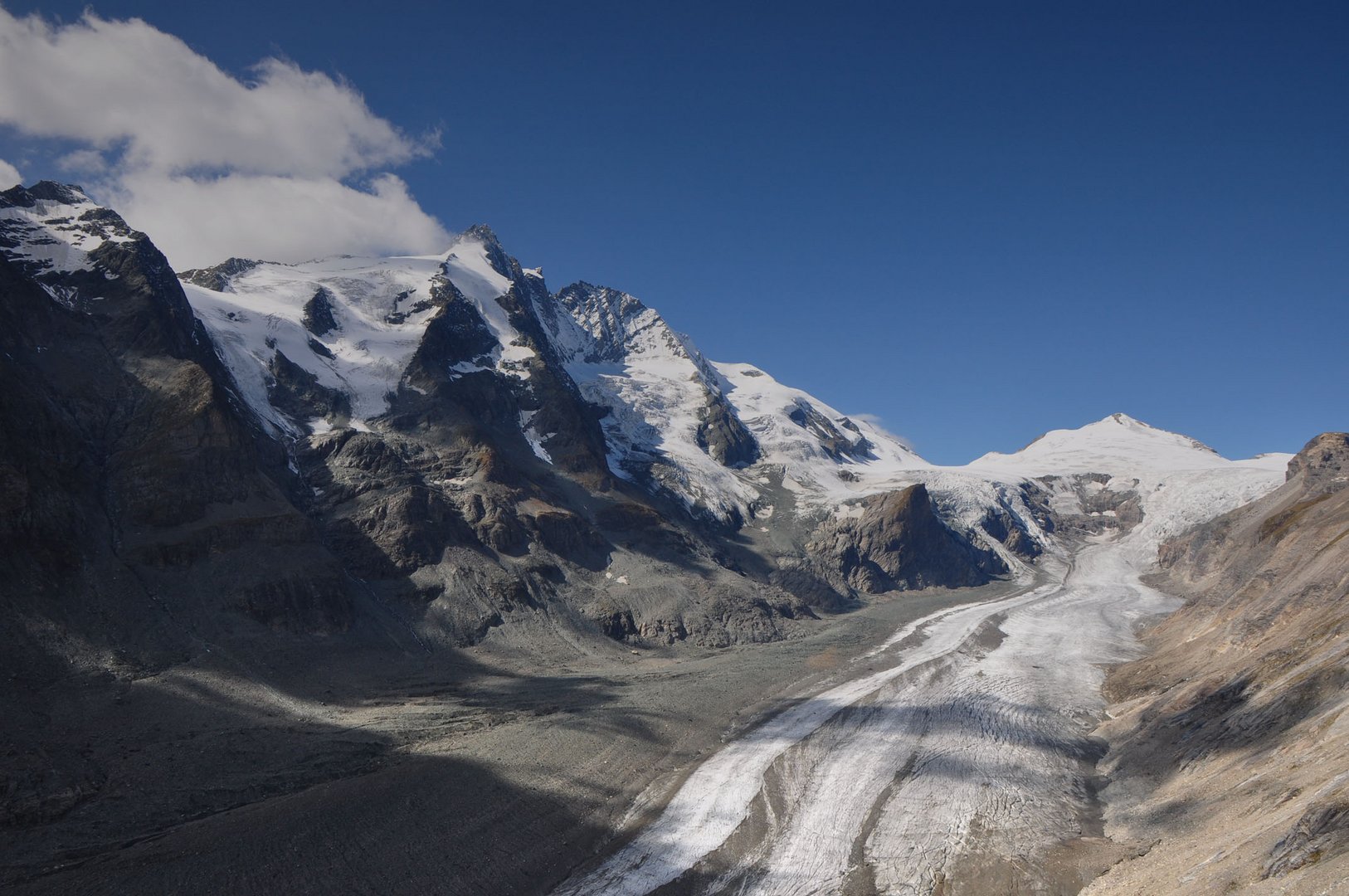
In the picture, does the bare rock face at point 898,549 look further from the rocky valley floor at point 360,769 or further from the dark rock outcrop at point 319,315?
the dark rock outcrop at point 319,315

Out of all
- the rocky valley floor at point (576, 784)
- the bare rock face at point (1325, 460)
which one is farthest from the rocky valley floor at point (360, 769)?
the bare rock face at point (1325, 460)

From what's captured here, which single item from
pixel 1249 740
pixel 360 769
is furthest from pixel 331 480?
pixel 1249 740

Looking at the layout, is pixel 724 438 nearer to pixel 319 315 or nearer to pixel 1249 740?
pixel 319 315

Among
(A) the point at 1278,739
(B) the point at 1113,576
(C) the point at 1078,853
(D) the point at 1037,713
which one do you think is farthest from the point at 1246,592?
(B) the point at 1113,576

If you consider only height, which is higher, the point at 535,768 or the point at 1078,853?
the point at 535,768

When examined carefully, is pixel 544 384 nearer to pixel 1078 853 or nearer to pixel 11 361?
pixel 11 361

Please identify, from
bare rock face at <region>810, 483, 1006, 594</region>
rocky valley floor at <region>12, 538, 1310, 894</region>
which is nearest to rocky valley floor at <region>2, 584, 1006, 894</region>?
rocky valley floor at <region>12, 538, 1310, 894</region>

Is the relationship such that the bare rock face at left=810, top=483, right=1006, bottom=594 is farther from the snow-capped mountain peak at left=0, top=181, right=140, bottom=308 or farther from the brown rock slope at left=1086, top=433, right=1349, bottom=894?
the snow-capped mountain peak at left=0, top=181, right=140, bottom=308
